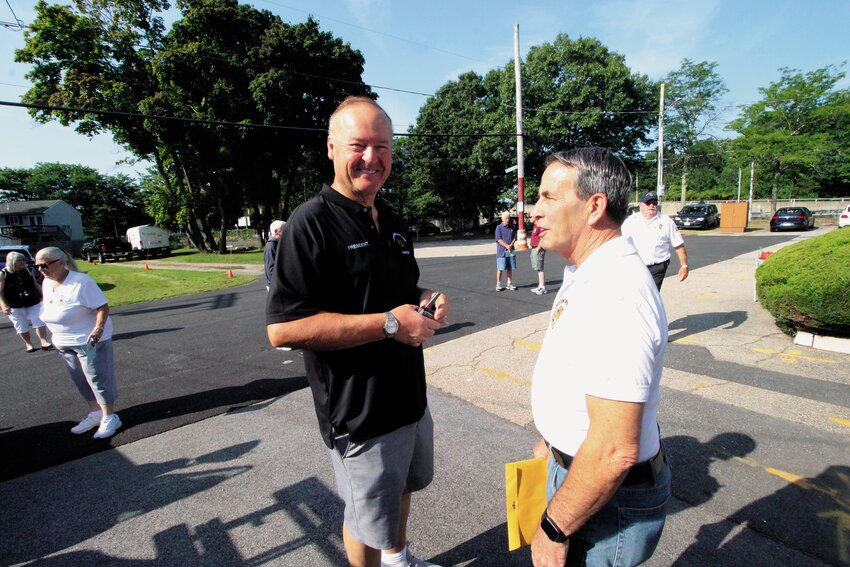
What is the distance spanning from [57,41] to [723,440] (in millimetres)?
35124

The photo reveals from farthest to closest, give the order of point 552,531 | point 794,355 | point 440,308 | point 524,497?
point 794,355, point 440,308, point 524,497, point 552,531

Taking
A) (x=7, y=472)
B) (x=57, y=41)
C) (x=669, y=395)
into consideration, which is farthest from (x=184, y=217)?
(x=669, y=395)

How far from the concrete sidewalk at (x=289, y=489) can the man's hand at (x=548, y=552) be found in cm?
112

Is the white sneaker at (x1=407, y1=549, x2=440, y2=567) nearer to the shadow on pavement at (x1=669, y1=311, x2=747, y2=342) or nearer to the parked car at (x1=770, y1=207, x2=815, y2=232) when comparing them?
the shadow on pavement at (x1=669, y1=311, x2=747, y2=342)

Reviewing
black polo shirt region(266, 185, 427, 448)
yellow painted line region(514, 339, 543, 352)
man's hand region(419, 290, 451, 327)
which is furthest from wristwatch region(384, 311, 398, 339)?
yellow painted line region(514, 339, 543, 352)

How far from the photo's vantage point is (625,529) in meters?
1.32

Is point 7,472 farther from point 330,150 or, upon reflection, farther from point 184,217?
point 184,217

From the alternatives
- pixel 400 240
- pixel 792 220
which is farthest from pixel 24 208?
pixel 792 220

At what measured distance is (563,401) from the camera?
1358mm

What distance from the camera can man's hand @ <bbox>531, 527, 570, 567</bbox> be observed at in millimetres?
1338

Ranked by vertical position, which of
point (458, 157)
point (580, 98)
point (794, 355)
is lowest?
point (794, 355)

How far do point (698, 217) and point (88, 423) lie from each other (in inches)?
1291

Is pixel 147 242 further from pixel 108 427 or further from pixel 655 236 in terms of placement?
pixel 655 236

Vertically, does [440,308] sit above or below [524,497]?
above
